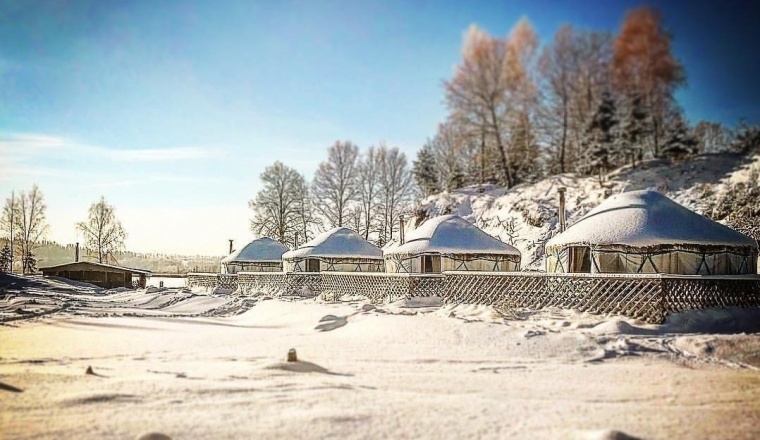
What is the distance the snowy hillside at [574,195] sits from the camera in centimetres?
2636

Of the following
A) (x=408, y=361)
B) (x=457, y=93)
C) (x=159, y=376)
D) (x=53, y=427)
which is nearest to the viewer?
(x=53, y=427)

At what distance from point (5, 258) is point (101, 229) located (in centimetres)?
800

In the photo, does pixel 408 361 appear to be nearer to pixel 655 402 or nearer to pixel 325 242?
pixel 655 402

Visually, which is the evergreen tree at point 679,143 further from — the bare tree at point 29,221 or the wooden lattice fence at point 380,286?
the bare tree at point 29,221

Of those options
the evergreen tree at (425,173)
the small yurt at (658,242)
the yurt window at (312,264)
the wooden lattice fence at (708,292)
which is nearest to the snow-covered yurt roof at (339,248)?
the yurt window at (312,264)

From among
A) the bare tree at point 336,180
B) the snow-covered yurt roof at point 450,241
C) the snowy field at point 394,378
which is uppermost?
the bare tree at point 336,180

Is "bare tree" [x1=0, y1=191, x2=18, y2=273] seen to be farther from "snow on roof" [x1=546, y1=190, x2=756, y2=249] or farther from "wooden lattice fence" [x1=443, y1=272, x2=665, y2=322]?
"snow on roof" [x1=546, y1=190, x2=756, y2=249]

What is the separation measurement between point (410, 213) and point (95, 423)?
33054mm

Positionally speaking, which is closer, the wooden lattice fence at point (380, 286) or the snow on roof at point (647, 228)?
the snow on roof at point (647, 228)

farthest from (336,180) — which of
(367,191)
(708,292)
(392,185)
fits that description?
(708,292)

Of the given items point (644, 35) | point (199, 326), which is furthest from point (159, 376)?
point (644, 35)

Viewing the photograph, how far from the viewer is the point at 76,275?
33250mm

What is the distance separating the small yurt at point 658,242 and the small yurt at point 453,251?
3864 millimetres

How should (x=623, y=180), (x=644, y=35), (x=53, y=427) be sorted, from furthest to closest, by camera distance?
(x=623, y=180) → (x=644, y=35) → (x=53, y=427)
